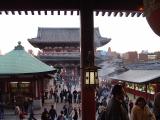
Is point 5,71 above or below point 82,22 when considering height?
below

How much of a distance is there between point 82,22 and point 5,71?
1469cm

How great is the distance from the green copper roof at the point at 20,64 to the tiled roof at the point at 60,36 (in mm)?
9614

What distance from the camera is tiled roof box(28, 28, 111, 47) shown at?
39281 mm

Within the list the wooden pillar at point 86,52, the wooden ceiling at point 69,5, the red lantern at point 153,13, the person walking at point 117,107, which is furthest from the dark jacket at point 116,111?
the wooden ceiling at point 69,5

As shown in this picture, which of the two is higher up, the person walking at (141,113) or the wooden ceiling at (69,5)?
the wooden ceiling at (69,5)

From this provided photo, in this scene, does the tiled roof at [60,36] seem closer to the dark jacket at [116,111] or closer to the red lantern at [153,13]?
A: the dark jacket at [116,111]

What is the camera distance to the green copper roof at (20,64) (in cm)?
2500

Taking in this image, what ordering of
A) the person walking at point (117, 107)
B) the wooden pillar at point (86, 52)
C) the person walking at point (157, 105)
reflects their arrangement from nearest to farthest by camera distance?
the person walking at point (117, 107) < the person walking at point (157, 105) < the wooden pillar at point (86, 52)

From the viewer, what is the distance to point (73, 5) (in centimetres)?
1129

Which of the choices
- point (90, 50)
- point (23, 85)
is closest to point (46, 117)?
point (90, 50)

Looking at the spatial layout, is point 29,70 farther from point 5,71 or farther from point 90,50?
point 90,50

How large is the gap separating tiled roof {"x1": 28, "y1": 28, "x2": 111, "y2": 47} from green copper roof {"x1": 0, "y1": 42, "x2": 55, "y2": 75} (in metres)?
9.61

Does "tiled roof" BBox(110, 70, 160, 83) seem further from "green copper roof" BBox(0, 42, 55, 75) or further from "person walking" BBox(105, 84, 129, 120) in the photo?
"person walking" BBox(105, 84, 129, 120)

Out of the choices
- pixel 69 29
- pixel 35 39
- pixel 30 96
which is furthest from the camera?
pixel 69 29
